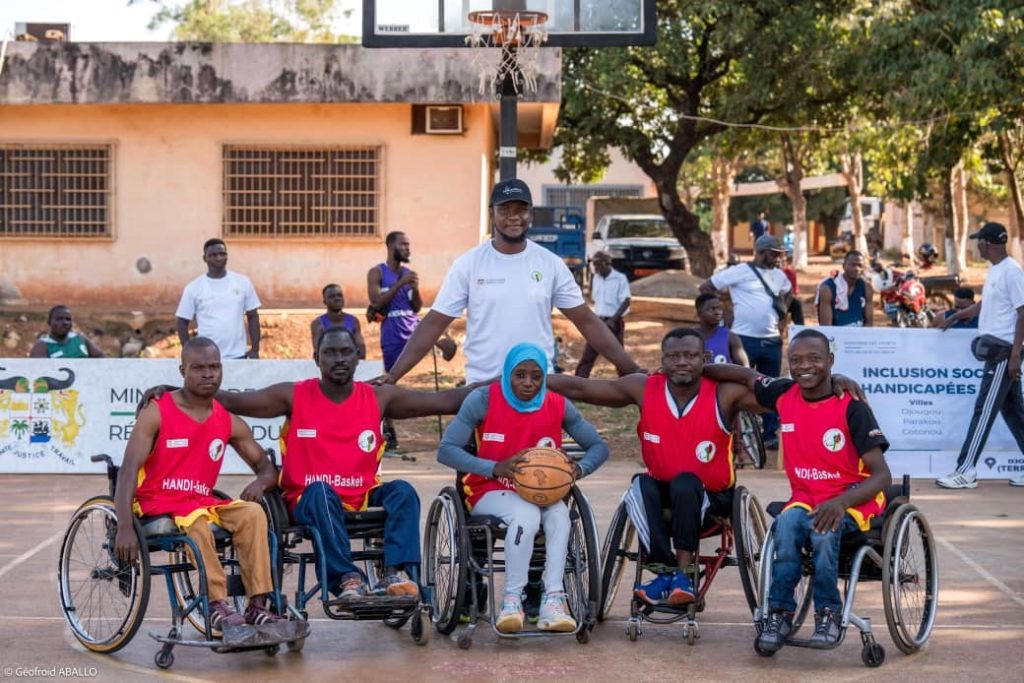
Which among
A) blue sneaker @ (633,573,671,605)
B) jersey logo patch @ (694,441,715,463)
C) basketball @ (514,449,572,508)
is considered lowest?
blue sneaker @ (633,573,671,605)

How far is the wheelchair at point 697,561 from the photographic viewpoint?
642 centimetres

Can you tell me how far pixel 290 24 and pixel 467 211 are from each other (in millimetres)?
33939

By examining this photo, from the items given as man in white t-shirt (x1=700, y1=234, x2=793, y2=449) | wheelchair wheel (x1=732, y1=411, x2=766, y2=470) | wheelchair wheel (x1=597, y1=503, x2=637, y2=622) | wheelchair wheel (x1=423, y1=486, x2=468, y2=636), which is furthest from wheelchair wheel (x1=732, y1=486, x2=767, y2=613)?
man in white t-shirt (x1=700, y1=234, x2=793, y2=449)

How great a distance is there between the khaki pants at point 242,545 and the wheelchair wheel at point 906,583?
8.37ft

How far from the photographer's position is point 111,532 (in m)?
6.16

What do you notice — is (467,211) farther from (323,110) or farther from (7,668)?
(7,668)

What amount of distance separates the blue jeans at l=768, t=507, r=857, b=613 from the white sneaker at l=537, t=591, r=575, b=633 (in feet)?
2.79

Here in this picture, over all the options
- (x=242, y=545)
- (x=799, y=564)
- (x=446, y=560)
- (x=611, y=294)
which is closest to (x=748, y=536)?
(x=799, y=564)

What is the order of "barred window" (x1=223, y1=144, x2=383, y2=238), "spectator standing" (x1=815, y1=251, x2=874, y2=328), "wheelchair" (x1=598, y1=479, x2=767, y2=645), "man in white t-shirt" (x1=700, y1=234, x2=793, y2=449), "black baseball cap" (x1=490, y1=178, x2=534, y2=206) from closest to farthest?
1. "wheelchair" (x1=598, y1=479, x2=767, y2=645)
2. "black baseball cap" (x1=490, y1=178, x2=534, y2=206)
3. "man in white t-shirt" (x1=700, y1=234, x2=793, y2=449)
4. "spectator standing" (x1=815, y1=251, x2=874, y2=328)
5. "barred window" (x1=223, y1=144, x2=383, y2=238)

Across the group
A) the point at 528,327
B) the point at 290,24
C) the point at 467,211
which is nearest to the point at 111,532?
the point at 528,327


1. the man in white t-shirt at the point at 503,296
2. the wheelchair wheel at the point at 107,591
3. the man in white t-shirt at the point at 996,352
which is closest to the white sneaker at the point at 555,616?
the man in white t-shirt at the point at 503,296

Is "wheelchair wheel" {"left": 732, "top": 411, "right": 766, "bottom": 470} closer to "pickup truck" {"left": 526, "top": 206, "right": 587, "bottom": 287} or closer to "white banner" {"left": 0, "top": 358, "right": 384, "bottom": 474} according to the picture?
"white banner" {"left": 0, "top": 358, "right": 384, "bottom": 474}

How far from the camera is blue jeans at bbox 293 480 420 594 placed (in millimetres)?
6238

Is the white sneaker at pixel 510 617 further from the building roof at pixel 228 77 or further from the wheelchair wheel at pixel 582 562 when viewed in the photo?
the building roof at pixel 228 77
